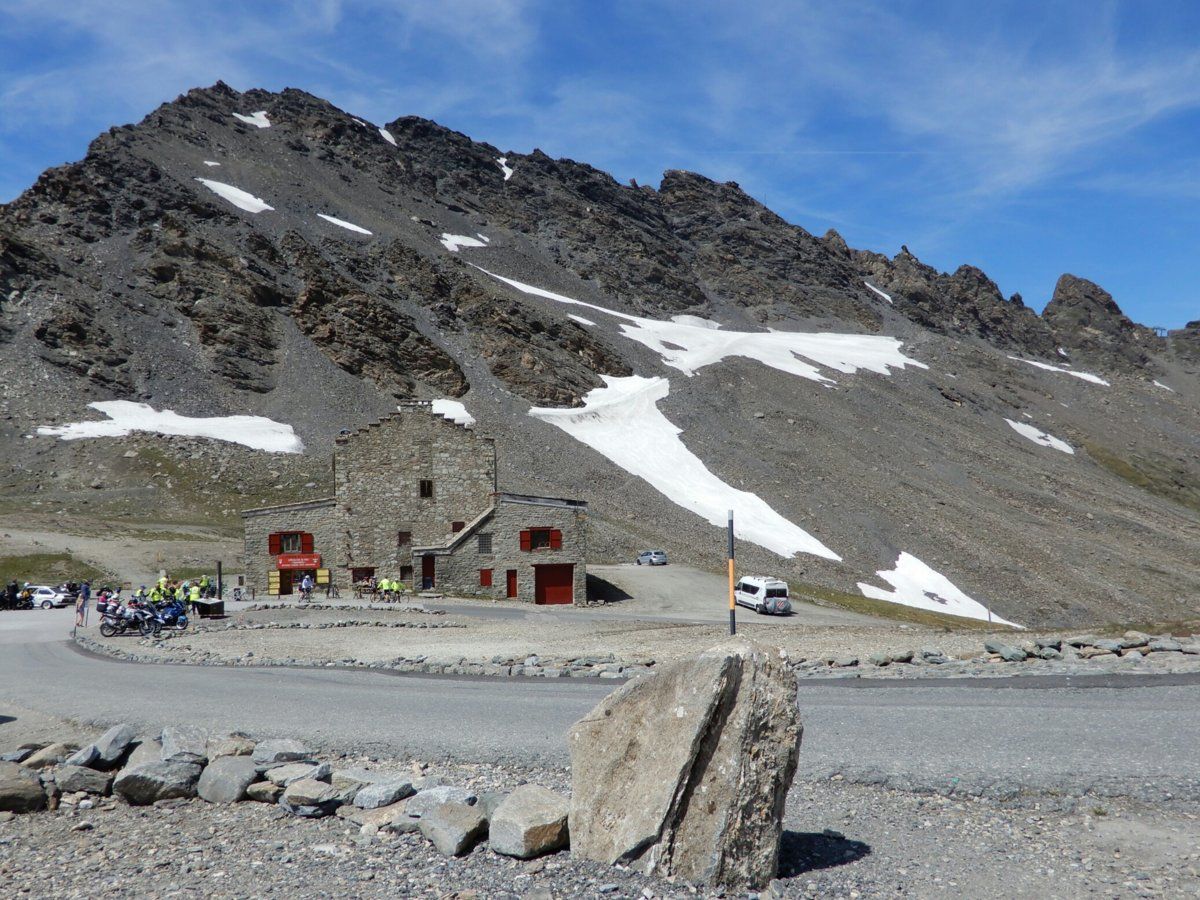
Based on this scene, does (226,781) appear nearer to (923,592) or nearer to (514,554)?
(514,554)

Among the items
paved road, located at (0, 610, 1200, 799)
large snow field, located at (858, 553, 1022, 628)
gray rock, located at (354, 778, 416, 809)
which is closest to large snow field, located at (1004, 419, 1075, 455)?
large snow field, located at (858, 553, 1022, 628)

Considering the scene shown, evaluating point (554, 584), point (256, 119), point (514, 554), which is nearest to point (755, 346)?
point (554, 584)

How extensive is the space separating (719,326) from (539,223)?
43.9 metres

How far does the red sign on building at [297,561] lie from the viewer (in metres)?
45.2

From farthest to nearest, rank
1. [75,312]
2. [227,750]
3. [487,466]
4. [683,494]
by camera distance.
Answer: [75,312], [683,494], [487,466], [227,750]

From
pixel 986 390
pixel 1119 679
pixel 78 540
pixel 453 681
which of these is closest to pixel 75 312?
pixel 78 540

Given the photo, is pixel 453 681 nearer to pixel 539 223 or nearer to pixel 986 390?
pixel 986 390

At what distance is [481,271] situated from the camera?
432 feet

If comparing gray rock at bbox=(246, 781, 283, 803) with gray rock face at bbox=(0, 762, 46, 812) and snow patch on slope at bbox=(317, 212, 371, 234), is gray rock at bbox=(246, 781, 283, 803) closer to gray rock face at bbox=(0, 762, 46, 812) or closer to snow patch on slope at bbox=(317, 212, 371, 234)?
gray rock face at bbox=(0, 762, 46, 812)

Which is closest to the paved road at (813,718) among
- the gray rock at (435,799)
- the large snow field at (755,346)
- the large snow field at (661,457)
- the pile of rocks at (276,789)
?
the pile of rocks at (276,789)

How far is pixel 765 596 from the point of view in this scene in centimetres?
4188

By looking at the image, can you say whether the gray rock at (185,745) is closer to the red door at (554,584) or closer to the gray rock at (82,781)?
the gray rock at (82,781)

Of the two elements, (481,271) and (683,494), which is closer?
(683,494)

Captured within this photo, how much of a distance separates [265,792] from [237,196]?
13020 cm
